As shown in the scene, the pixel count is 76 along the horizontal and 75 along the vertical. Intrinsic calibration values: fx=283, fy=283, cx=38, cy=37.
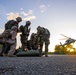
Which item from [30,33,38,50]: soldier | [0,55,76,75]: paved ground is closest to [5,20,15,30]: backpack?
[30,33,38,50]: soldier

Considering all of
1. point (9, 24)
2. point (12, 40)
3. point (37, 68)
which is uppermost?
point (9, 24)

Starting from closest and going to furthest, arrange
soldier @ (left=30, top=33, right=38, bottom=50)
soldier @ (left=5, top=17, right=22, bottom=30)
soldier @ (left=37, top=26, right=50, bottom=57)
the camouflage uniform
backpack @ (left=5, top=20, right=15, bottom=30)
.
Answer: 1. the camouflage uniform
2. soldier @ (left=5, top=17, right=22, bottom=30)
3. backpack @ (left=5, top=20, right=15, bottom=30)
4. soldier @ (left=37, top=26, right=50, bottom=57)
5. soldier @ (left=30, top=33, right=38, bottom=50)

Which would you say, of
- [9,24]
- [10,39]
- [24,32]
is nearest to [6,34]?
[10,39]

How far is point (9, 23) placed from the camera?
16.4 metres

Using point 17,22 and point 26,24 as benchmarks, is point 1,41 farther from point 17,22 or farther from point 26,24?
point 26,24

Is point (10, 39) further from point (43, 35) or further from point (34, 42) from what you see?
point (34, 42)

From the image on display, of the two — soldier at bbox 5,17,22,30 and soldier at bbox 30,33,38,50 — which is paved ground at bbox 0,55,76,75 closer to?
soldier at bbox 5,17,22,30

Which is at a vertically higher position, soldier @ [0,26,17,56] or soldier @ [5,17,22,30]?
soldier @ [5,17,22,30]

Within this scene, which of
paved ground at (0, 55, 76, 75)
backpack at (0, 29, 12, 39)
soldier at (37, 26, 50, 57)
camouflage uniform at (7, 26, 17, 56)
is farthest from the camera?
soldier at (37, 26, 50, 57)

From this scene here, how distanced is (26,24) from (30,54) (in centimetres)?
188

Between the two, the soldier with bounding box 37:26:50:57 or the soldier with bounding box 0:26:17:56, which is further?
the soldier with bounding box 37:26:50:57

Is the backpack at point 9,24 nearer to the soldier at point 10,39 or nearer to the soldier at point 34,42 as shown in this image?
the soldier at point 10,39

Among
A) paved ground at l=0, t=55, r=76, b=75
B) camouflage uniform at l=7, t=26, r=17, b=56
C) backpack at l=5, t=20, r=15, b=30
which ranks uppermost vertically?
backpack at l=5, t=20, r=15, b=30

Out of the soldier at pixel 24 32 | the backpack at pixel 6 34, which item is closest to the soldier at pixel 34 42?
the soldier at pixel 24 32
